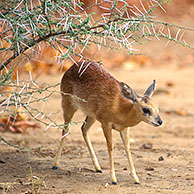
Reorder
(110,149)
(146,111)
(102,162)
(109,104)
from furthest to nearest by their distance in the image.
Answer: (102,162)
(109,104)
(110,149)
(146,111)

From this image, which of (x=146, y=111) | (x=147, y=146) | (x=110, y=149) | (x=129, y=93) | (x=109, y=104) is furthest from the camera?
(x=147, y=146)

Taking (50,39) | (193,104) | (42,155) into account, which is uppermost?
(50,39)

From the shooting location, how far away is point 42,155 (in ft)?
19.3

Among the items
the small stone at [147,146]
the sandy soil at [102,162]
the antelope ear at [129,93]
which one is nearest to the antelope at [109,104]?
the antelope ear at [129,93]

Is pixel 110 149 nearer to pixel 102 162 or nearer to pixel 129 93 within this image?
pixel 129 93

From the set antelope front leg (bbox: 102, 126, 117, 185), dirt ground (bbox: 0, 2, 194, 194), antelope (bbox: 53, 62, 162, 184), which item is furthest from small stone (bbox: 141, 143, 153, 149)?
antelope front leg (bbox: 102, 126, 117, 185)

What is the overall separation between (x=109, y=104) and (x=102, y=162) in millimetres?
1023

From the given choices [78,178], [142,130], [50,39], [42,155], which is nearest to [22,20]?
[50,39]

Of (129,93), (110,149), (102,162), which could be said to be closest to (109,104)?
(129,93)

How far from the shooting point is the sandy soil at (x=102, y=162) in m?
4.48

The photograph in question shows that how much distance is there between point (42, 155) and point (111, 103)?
1.49m

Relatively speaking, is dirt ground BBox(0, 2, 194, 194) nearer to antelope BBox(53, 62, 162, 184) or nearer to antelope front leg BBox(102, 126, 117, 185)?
antelope front leg BBox(102, 126, 117, 185)

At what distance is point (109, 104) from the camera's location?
4.94 m

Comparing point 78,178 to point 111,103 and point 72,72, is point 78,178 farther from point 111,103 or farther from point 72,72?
point 72,72
